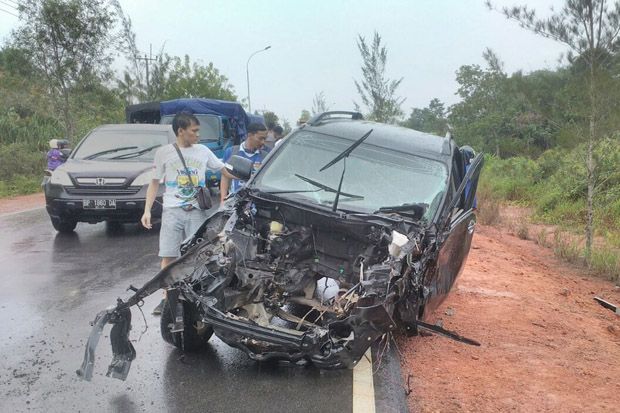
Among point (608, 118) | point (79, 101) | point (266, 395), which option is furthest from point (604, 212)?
point (79, 101)

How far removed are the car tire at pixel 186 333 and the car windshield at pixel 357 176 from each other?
48.0 inches

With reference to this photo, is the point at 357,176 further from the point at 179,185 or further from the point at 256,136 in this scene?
the point at 256,136

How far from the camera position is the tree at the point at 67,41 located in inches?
727

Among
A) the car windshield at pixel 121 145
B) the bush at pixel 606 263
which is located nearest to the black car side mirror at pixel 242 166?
the car windshield at pixel 121 145

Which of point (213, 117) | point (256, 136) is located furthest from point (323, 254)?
point (213, 117)

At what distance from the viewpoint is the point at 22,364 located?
13.7 ft

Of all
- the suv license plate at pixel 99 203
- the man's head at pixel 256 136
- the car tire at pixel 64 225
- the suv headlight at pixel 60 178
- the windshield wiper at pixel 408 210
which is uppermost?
the man's head at pixel 256 136

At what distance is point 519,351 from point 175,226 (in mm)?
3183

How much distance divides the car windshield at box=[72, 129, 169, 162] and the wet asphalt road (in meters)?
3.50

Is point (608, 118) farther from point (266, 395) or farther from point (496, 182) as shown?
point (496, 182)

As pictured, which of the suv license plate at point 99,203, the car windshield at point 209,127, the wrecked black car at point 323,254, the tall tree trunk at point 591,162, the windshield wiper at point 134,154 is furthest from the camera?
the car windshield at point 209,127

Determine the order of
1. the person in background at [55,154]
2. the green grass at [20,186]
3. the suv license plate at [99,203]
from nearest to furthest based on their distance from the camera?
the suv license plate at [99,203], the person in background at [55,154], the green grass at [20,186]

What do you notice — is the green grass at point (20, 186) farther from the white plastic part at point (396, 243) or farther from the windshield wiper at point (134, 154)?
the white plastic part at point (396, 243)

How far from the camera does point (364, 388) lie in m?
4.00
